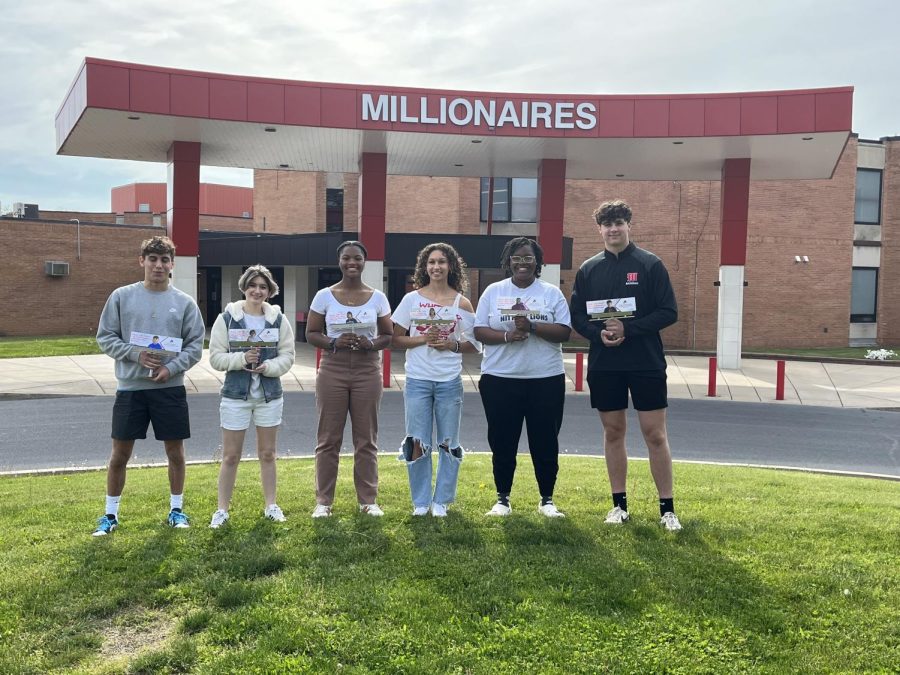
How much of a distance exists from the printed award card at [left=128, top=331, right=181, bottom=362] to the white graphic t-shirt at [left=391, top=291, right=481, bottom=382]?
5.10ft

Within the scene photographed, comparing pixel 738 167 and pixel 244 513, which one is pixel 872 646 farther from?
pixel 738 167

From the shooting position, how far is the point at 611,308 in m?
5.33

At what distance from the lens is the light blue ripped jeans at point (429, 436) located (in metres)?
5.57

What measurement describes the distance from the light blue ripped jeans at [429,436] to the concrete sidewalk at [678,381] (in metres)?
10.5

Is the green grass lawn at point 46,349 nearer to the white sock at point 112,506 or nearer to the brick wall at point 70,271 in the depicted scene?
the brick wall at point 70,271

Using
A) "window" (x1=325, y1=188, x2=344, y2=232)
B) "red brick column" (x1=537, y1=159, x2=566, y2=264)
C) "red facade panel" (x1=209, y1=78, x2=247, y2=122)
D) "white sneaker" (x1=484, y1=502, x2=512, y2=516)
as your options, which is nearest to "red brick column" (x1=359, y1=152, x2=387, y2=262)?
"red facade panel" (x1=209, y1=78, x2=247, y2=122)

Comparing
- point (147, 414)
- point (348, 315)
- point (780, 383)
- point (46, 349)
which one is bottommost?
point (46, 349)

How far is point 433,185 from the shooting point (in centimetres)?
3362

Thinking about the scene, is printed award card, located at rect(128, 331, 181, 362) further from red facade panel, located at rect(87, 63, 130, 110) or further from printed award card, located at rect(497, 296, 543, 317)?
red facade panel, located at rect(87, 63, 130, 110)

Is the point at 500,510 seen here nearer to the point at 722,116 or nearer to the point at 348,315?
the point at 348,315

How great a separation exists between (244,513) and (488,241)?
60.4ft

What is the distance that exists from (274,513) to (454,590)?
1.84 metres

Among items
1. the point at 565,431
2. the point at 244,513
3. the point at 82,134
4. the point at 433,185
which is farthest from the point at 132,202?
the point at 244,513

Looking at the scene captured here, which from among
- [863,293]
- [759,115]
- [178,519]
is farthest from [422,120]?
[863,293]
